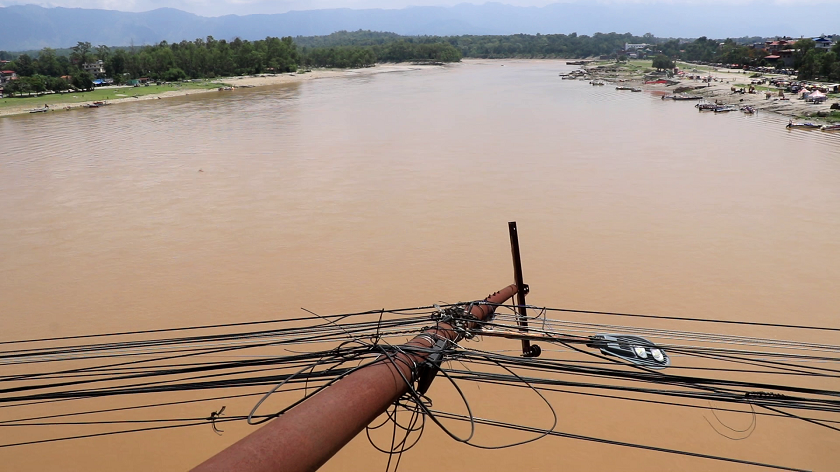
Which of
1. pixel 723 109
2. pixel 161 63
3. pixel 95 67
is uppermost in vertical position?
pixel 95 67

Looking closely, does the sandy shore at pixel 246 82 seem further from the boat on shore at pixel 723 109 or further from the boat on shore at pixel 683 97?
the boat on shore at pixel 723 109

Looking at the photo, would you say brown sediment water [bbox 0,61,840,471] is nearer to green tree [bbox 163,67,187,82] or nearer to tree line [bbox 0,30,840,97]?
tree line [bbox 0,30,840,97]

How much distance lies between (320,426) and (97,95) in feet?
187

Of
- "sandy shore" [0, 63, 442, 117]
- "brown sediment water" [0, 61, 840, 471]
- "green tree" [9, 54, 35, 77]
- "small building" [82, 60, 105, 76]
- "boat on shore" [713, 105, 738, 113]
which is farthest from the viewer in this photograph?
"small building" [82, 60, 105, 76]

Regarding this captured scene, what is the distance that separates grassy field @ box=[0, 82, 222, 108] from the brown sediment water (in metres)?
21.8

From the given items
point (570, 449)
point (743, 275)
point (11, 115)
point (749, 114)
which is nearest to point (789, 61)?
point (749, 114)

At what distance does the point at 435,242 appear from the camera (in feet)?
42.3

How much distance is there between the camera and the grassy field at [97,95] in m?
43.9

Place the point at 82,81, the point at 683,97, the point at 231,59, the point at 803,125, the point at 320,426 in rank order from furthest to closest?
the point at 231,59 → the point at 82,81 → the point at 683,97 → the point at 803,125 → the point at 320,426

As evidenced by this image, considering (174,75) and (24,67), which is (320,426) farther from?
(24,67)

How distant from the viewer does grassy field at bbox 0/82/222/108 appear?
43875 millimetres

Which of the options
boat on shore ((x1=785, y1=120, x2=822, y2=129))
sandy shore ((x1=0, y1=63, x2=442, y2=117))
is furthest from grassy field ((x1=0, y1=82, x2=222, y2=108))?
boat on shore ((x1=785, y1=120, x2=822, y2=129))

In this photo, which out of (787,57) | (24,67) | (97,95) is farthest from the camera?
(24,67)

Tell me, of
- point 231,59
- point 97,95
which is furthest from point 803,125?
point 231,59
